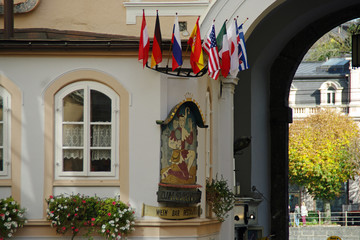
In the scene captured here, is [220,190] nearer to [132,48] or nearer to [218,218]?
[218,218]

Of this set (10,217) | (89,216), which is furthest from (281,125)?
(10,217)

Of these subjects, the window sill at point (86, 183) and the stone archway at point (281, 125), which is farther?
the stone archway at point (281, 125)

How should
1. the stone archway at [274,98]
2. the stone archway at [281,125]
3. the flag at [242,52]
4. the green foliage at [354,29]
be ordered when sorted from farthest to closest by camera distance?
the stone archway at [281,125] → the green foliage at [354,29] → the stone archway at [274,98] → the flag at [242,52]

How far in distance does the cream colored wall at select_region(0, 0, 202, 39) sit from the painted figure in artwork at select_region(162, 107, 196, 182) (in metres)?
2.04

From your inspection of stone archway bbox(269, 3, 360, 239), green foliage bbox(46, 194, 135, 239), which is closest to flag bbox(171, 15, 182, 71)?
green foliage bbox(46, 194, 135, 239)

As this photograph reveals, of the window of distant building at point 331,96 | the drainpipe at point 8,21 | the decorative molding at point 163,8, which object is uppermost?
the window of distant building at point 331,96

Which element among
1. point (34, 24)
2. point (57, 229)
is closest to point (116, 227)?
point (57, 229)

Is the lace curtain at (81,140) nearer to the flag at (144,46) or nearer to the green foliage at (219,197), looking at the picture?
the flag at (144,46)

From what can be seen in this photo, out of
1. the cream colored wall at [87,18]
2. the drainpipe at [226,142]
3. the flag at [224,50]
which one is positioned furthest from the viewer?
the drainpipe at [226,142]

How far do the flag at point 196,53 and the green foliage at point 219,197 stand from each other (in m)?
2.37

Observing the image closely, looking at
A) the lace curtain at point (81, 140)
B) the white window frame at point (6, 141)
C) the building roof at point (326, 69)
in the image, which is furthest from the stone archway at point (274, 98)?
the building roof at point (326, 69)

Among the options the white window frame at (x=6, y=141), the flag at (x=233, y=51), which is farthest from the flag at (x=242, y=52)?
the white window frame at (x=6, y=141)

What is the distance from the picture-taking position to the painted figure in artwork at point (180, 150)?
49.7ft

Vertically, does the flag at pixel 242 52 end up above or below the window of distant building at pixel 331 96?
below
